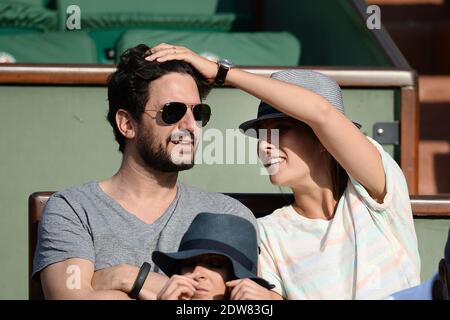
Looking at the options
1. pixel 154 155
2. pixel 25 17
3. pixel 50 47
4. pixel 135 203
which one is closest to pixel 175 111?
pixel 154 155

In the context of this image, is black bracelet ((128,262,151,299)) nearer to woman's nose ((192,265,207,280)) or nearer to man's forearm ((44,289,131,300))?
man's forearm ((44,289,131,300))

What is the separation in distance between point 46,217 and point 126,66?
0.54 metres

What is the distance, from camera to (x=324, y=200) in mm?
3359

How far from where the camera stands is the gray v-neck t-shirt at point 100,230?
3.18 metres

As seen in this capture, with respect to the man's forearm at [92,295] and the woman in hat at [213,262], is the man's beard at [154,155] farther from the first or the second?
the man's forearm at [92,295]

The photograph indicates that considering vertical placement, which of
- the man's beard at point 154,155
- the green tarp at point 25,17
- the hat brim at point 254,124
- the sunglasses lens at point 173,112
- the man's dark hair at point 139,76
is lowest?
the man's beard at point 154,155

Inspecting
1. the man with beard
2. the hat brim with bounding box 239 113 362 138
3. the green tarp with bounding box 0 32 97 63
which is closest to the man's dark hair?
the man with beard

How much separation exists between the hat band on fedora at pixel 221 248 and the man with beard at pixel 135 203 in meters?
0.12

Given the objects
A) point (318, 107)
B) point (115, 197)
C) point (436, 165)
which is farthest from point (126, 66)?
point (436, 165)

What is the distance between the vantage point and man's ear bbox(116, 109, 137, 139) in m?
3.52

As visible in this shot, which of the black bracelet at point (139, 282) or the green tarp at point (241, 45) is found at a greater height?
the green tarp at point (241, 45)

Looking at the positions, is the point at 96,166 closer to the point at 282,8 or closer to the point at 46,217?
the point at 46,217

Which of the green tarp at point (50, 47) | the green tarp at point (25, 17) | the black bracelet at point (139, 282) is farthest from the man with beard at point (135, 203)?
the green tarp at point (25, 17)

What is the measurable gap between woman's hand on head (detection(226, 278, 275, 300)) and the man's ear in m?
0.73
